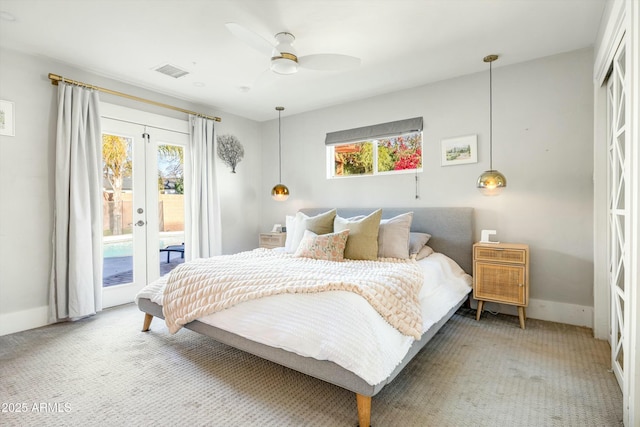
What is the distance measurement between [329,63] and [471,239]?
2.33m

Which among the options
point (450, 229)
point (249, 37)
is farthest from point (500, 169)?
point (249, 37)

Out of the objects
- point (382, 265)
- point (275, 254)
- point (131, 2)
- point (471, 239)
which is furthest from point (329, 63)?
point (471, 239)

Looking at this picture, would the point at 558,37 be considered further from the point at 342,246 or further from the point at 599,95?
the point at 342,246

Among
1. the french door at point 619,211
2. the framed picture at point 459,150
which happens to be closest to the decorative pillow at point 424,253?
the framed picture at point 459,150

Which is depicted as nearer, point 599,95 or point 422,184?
point 599,95

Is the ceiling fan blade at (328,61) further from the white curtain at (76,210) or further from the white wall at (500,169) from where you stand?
the white curtain at (76,210)

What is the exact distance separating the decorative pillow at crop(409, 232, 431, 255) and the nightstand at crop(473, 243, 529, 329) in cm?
49

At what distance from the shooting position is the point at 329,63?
7.91 ft

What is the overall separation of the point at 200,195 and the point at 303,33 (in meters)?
2.64

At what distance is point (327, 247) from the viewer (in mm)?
2904

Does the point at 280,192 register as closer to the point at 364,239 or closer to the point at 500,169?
the point at 364,239

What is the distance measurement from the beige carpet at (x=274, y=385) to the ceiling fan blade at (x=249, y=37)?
2.29 meters

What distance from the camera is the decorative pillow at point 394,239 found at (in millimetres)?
2996

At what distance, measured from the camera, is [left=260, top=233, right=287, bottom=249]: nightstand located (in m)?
4.41
